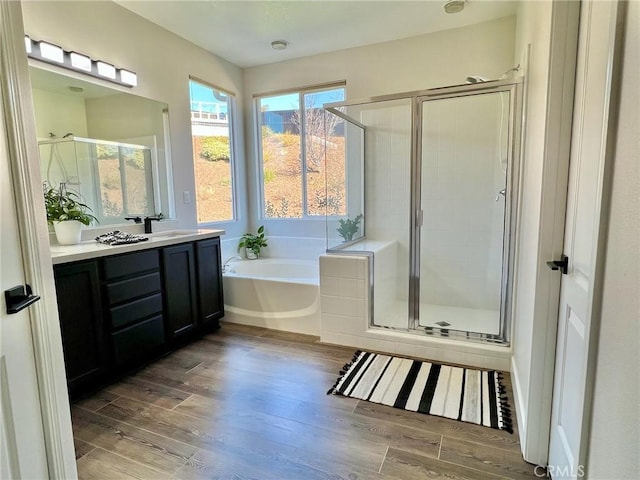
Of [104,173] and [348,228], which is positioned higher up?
[104,173]

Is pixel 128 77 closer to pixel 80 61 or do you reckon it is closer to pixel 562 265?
pixel 80 61

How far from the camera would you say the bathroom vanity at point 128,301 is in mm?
1968

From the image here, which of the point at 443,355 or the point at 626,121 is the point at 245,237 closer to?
the point at 443,355

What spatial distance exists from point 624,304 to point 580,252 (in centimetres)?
52

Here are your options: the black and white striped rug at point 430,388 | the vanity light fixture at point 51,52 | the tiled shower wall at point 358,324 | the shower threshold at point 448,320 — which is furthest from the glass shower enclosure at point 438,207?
the vanity light fixture at point 51,52

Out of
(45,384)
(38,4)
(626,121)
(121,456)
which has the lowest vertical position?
(121,456)

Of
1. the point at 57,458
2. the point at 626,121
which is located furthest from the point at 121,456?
the point at 626,121

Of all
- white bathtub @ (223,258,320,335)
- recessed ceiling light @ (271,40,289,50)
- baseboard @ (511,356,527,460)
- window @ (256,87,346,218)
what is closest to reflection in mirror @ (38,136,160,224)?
white bathtub @ (223,258,320,335)

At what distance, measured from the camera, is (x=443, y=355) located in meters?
2.50

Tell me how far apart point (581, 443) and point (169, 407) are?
1966 mm

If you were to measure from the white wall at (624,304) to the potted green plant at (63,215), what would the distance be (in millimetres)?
2777

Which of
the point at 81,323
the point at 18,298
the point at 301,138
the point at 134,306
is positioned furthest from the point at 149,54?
the point at 18,298

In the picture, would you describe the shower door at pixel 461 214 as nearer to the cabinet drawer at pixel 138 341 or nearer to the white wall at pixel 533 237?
the white wall at pixel 533 237

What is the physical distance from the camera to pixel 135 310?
2.33 m
